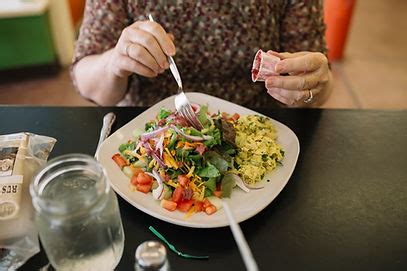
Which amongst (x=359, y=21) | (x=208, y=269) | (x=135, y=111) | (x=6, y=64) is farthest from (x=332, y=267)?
(x=359, y=21)

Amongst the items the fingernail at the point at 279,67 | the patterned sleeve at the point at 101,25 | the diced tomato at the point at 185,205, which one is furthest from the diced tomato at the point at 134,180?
the patterned sleeve at the point at 101,25

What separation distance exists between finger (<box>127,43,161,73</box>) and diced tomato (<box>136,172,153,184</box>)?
281 millimetres

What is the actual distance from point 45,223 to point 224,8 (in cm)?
82

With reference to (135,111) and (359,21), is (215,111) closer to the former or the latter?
(135,111)

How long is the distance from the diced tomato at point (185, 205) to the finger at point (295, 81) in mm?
340

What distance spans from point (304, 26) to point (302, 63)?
0.30m

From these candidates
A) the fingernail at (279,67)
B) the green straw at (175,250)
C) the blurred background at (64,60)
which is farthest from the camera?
→ the blurred background at (64,60)

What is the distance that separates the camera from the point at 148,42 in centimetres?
101

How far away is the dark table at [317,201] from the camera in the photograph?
76 cm

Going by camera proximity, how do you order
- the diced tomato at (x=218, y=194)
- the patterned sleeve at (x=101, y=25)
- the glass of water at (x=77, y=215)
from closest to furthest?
1. the glass of water at (x=77, y=215)
2. the diced tomato at (x=218, y=194)
3. the patterned sleeve at (x=101, y=25)

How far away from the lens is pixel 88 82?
1250mm

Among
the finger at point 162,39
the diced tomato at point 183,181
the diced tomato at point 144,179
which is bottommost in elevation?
the diced tomato at point 144,179

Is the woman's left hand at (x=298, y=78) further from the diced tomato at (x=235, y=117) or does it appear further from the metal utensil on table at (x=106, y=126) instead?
the metal utensil on table at (x=106, y=126)

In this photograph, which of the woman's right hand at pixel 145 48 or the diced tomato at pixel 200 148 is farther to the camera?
the woman's right hand at pixel 145 48
